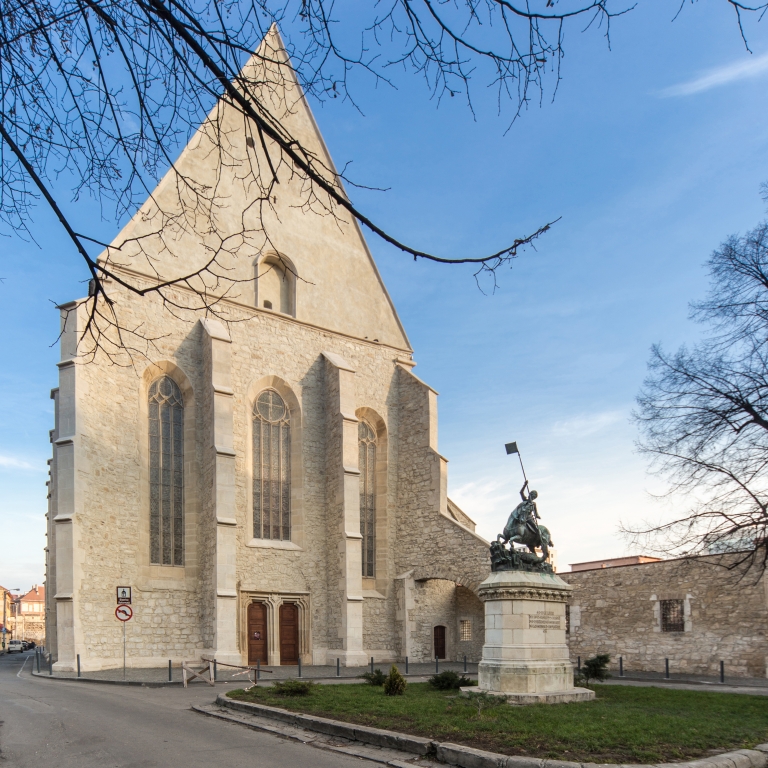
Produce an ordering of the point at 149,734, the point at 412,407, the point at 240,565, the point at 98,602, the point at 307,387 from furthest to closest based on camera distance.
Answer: the point at 412,407 < the point at 307,387 < the point at 240,565 < the point at 98,602 < the point at 149,734

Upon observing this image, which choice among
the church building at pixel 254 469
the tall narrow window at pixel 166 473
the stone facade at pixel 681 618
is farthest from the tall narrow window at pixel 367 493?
the stone facade at pixel 681 618

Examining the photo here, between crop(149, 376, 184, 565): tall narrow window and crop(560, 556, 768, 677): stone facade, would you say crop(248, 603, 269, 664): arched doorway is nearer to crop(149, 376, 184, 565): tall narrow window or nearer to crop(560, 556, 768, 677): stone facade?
crop(149, 376, 184, 565): tall narrow window

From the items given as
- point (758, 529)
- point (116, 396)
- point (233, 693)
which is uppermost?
point (116, 396)

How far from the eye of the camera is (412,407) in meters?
30.2

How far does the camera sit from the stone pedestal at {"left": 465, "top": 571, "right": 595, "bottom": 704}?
1277cm

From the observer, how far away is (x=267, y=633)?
82.1ft

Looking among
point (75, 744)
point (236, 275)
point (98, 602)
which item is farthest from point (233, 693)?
point (236, 275)

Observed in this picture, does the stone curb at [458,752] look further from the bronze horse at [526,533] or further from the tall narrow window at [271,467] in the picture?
the tall narrow window at [271,467]

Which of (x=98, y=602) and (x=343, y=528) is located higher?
(x=343, y=528)

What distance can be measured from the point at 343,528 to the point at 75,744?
1731 cm

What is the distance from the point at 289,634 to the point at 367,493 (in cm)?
614

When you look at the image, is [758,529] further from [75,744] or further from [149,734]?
[75,744]

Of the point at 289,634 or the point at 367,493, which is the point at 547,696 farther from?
the point at 367,493

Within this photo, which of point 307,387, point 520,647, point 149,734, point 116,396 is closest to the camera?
point 149,734
